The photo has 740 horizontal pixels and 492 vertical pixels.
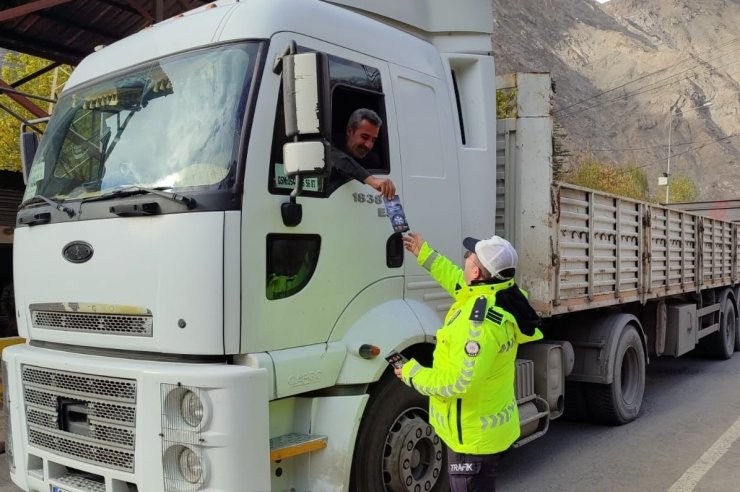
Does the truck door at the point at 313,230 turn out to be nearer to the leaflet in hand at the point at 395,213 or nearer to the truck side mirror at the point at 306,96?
the leaflet in hand at the point at 395,213

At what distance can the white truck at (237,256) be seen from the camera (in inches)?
114

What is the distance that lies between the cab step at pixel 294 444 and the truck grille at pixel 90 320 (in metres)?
0.76

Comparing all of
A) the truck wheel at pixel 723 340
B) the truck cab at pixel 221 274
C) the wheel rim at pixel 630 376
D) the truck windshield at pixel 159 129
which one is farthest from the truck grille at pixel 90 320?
the truck wheel at pixel 723 340

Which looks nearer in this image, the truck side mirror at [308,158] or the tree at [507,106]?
the truck side mirror at [308,158]

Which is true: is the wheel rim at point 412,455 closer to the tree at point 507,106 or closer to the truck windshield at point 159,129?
the truck windshield at point 159,129

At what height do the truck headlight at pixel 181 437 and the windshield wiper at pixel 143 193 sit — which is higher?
the windshield wiper at pixel 143 193

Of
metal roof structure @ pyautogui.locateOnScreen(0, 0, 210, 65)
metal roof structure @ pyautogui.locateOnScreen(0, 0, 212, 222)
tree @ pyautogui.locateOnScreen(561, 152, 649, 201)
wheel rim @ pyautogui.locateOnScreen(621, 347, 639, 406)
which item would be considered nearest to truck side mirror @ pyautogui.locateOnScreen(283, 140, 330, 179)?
wheel rim @ pyautogui.locateOnScreen(621, 347, 639, 406)

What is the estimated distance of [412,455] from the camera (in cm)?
371

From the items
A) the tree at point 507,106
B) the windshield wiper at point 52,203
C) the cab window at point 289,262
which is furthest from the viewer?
the tree at point 507,106

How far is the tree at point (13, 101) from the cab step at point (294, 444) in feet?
35.9

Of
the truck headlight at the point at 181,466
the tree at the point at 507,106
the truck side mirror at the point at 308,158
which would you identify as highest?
the tree at the point at 507,106

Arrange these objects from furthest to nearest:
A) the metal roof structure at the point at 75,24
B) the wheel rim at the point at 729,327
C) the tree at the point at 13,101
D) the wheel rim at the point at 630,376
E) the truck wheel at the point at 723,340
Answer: the tree at the point at 13,101, the wheel rim at the point at 729,327, the truck wheel at the point at 723,340, the metal roof structure at the point at 75,24, the wheel rim at the point at 630,376

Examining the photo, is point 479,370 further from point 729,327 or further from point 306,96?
point 729,327

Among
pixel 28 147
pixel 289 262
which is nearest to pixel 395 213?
pixel 289 262
